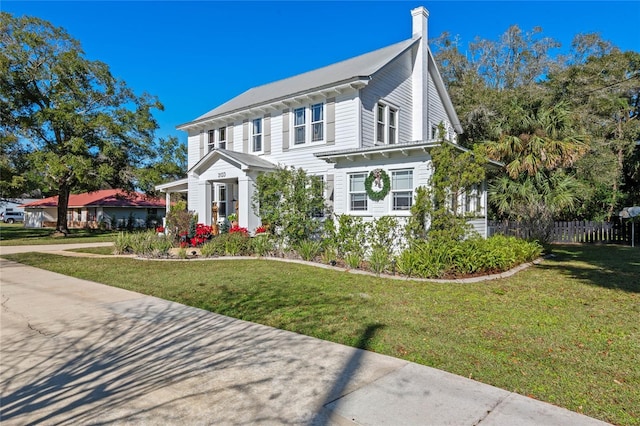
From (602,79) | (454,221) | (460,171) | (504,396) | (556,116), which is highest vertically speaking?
(602,79)

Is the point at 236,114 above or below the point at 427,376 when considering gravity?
above

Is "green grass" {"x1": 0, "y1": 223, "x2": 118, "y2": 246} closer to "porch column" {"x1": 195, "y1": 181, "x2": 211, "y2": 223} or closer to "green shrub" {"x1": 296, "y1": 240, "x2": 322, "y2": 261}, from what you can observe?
"porch column" {"x1": 195, "y1": 181, "x2": 211, "y2": 223}

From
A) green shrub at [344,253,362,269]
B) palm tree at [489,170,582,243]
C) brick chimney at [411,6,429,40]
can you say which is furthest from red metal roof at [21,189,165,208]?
palm tree at [489,170,582,243]

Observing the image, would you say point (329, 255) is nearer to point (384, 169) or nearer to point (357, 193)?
point (357, 193)

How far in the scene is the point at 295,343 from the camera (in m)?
4.70

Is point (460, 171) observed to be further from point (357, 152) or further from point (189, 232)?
point (189, 232)

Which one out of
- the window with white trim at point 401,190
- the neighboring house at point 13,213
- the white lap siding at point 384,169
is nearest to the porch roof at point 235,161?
the white lap siding at point 384,169

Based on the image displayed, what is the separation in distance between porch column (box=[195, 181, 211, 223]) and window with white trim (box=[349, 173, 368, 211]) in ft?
24.2

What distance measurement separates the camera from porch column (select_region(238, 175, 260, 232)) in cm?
1483

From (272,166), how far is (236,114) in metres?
4.03

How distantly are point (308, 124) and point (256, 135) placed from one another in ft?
10.8

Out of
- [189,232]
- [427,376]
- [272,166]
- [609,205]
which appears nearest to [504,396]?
[427,376]

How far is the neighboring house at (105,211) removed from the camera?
3950 centimetres

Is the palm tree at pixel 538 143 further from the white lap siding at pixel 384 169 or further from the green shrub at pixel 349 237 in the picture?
the green shrub at pixel 349 237
